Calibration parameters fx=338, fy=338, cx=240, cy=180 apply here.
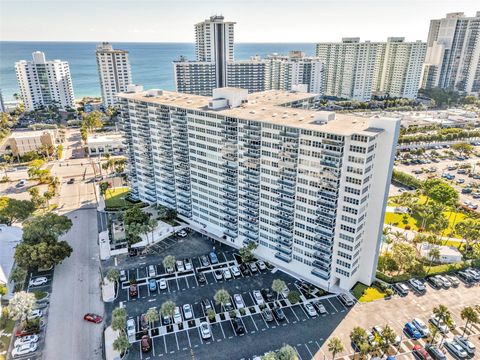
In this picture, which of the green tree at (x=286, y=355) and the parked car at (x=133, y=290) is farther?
the parked car at (x=133, y=290)

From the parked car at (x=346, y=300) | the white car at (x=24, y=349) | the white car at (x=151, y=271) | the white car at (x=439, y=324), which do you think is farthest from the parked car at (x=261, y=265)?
the white car at (x=24, y=349)

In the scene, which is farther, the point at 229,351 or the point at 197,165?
the point at 197,165

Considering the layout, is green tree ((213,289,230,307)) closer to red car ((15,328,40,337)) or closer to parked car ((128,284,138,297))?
parked car ((128,284,138,297))

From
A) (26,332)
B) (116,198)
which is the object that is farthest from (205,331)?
(116,198)

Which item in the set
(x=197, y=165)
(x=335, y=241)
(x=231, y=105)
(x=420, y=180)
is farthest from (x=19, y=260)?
(x=420, y=180)

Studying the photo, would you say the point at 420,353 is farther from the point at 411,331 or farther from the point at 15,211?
A: the point at 15,211

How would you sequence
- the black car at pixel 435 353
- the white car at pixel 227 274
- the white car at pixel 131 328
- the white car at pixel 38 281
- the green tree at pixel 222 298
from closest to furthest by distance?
the black car at pixel 435 353, the white car at pixel 131 328, the green tree at pixel 222 298, the white car at pixel 38 281, the white car at pixel 227 274

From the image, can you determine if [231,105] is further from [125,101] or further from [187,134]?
[125,101]

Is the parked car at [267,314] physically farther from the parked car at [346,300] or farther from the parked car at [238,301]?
the parked car at [346,300]
